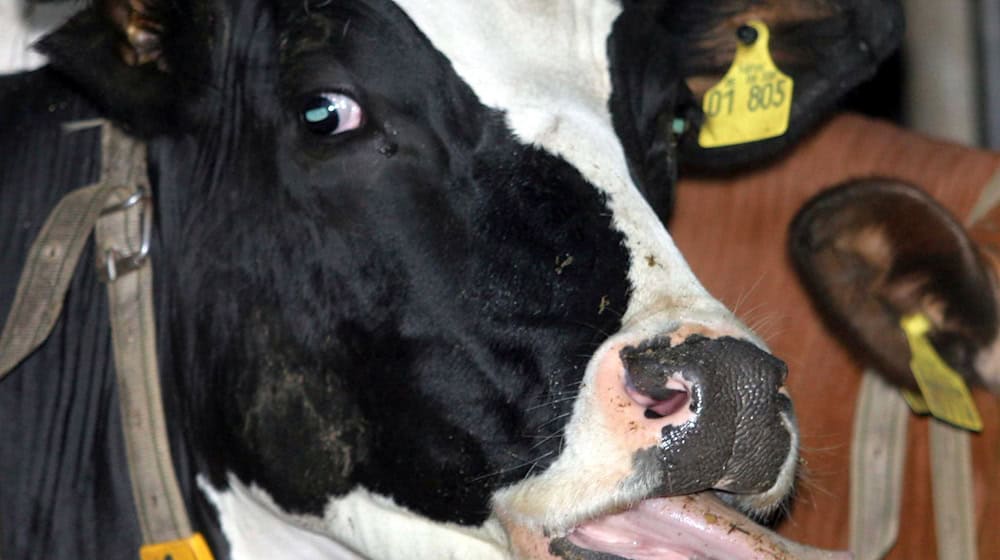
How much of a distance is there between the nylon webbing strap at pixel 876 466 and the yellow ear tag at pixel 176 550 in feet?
4.92

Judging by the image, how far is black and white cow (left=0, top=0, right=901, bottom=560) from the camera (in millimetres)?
2076

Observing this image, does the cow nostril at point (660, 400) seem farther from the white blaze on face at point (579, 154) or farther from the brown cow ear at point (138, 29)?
the brown cow ear at point (138, 29)

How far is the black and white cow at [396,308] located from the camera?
208cm

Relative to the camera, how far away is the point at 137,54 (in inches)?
96.2

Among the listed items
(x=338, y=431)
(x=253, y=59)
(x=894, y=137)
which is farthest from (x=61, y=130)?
(x=894, y=137)

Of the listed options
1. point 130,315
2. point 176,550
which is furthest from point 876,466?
point 130,315

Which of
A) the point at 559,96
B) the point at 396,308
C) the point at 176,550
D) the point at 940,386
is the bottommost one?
the point at 940,386

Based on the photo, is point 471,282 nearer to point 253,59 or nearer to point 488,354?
point 488,354

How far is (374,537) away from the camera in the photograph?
239cm

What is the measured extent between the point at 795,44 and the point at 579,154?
122 centimetres

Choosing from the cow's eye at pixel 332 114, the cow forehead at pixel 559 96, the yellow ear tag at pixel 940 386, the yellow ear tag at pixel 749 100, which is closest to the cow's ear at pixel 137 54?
the cow's eye at pixel 332 114

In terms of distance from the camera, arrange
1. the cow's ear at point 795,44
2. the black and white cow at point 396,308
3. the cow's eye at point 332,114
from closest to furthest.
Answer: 1. the black and white cow at point 396,308
2. the cow's eye at point 332,114
3. the cow's ear at point 795,44

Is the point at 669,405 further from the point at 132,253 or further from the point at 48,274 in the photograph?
the point at 48,274

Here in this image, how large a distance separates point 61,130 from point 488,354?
41.5 inches
